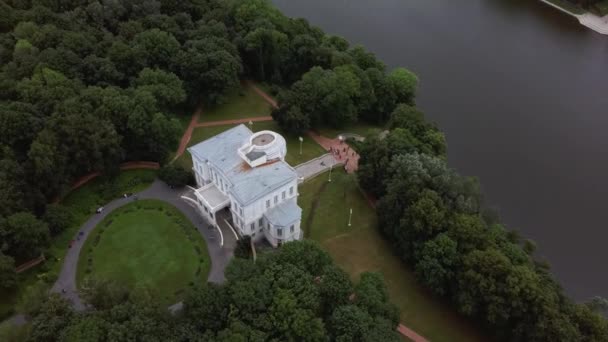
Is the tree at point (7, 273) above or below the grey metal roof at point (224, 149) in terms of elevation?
below

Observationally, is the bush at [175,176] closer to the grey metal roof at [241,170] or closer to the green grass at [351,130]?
the grey metal roof at [241,170]

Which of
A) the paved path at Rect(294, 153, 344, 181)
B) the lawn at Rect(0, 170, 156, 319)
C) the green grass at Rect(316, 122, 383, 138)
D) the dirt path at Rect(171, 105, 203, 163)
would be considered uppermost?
the green grass at Rect(316, 122, 383, 138)

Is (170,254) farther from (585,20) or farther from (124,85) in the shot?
(585,20)

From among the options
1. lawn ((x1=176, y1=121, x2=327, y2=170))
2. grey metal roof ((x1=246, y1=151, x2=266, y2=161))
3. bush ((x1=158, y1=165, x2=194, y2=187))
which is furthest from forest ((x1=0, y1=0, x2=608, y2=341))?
grey metal roof ((x1=246, y1=151, x2=266, y2=161))

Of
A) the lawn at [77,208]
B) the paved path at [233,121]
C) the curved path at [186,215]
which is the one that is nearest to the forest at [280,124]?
the lawn at [77,208]

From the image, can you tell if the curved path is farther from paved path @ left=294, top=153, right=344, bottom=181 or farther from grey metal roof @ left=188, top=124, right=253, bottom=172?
paved path @ left=294, top=153, right=344, bottom=181

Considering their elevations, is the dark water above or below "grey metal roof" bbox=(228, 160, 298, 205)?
above

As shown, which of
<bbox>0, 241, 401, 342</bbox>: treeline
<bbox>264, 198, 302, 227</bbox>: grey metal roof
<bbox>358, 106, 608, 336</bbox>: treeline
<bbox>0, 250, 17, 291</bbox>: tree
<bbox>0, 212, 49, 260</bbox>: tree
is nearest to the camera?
<bbox>0, 241, 401, 342</bbox>: treeline
